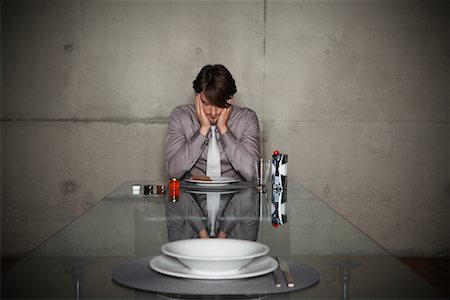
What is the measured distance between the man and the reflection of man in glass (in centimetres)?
126

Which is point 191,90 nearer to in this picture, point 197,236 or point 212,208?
point 212,208

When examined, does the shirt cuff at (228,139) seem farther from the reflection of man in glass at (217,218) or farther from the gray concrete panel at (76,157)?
the gray concrete panel at (76,157)

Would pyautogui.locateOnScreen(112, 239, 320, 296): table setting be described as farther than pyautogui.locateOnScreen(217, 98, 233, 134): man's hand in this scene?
No

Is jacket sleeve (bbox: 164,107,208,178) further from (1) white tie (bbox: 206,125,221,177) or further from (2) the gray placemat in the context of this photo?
(2) the gray placemat

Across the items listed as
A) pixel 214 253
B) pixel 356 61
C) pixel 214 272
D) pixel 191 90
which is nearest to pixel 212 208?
pixel 214 253

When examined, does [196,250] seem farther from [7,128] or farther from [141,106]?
[7,128]

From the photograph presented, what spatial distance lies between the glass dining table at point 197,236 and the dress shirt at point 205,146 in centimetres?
136

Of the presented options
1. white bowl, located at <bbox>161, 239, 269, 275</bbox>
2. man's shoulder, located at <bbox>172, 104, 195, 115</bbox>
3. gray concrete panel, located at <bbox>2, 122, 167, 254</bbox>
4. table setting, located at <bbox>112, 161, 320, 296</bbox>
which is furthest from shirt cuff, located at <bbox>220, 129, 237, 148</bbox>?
white bowl, located at <bbox>161, 239, 269, 275</bbox>

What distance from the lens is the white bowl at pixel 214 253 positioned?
1.01 meters

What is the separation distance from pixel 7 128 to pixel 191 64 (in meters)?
1.67

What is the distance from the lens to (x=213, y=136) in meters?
3.97

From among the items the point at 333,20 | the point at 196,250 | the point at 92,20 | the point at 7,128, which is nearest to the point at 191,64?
the point at 92,20

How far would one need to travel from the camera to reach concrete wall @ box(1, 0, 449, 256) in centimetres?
524

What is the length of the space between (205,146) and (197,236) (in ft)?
8.15
